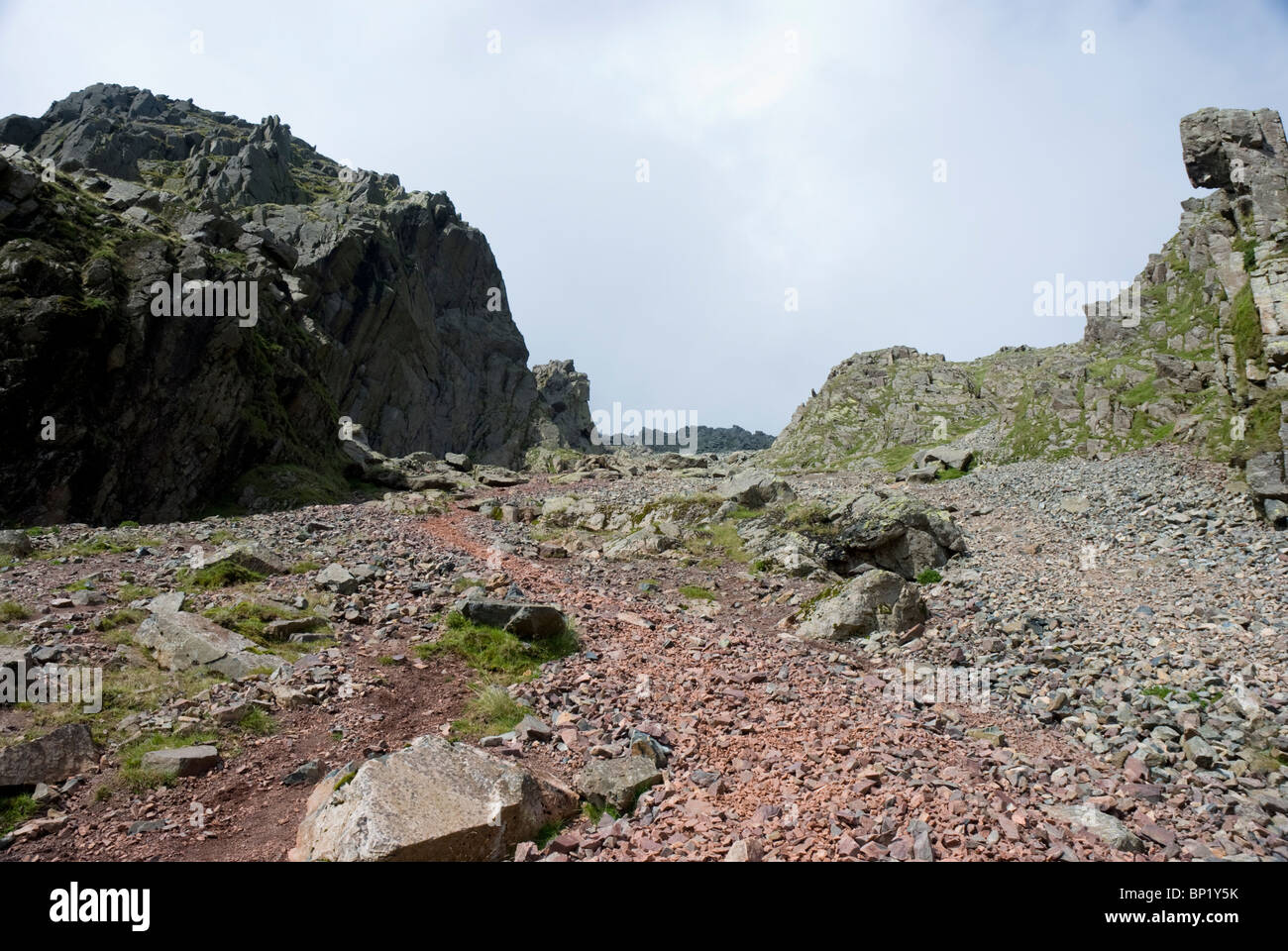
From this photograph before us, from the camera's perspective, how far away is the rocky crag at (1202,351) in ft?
85.9

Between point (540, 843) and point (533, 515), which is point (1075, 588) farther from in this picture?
Result: point (533, 515)

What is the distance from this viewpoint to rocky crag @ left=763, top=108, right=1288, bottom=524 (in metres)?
26.2

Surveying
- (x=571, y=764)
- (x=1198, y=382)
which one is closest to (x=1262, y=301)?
(x=1198, y=382)

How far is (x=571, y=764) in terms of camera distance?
978 cm

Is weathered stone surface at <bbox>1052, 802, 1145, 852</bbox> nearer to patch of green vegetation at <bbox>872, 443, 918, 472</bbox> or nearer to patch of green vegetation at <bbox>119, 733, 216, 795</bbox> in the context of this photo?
patch of green vegetation at <bbox>119, 733, 216, 795</bbox>

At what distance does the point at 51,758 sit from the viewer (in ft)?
27.7

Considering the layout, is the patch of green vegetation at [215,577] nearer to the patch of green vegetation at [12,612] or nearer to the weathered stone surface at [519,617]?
the patch of green vegetation at [12,612]

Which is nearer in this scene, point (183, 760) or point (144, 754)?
point (183, 760)

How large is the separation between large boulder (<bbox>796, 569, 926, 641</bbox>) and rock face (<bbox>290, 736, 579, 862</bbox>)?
10339mm

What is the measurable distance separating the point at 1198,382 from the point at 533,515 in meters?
43.9

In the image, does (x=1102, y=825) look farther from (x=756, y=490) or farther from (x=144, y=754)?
(x=756, y=490)

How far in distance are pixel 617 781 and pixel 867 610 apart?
35.1 ft

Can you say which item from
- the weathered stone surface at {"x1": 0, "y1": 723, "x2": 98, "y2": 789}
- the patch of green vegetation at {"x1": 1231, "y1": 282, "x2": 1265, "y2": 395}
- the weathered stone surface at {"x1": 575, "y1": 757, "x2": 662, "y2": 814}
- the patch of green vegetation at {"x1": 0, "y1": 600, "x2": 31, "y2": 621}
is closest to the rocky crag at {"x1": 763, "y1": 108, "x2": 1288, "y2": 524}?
the patch of green vegetation at {"x1": 1231, "y1": 282, "x2": 1265, "y2": 395}

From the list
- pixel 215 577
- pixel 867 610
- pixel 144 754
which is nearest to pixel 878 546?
pixel 867 610
